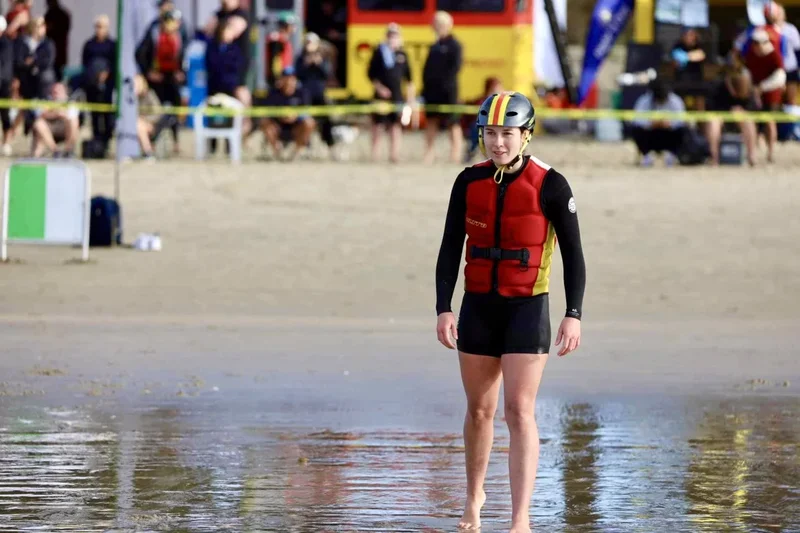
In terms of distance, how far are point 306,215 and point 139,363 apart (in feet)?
26.8

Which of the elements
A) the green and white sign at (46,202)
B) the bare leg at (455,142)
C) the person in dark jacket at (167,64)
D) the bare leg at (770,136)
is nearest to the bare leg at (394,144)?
the bare leg at (455,142)

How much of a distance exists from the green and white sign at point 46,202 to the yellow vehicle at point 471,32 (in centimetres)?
1626

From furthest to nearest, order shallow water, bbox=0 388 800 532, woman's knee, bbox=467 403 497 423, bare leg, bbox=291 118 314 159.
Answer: bare leg, bbox=291 118 314 159
shallow water, bbox=0 388 800 532
woman's knee, bbox=467 403 497 423

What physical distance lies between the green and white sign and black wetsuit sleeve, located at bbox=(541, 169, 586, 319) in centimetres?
905

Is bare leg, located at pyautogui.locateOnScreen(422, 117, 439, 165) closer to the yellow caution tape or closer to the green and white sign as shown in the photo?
the yellow caution tape

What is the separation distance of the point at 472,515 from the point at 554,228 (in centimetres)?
114

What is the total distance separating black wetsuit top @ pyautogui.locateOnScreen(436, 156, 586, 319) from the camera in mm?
6586

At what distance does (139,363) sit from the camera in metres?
11.0

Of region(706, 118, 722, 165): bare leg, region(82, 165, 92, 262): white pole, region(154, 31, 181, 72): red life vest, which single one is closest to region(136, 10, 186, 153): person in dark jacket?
region(154, 31, 181, 72): red life vest

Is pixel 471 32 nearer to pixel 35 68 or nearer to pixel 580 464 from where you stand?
pixel 35 68

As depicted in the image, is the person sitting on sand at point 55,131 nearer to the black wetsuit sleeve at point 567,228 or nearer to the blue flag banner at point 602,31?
the blue flag banner at point 602,31

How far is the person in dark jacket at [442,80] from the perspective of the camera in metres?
25.0

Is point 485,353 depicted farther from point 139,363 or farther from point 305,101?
point 305,101

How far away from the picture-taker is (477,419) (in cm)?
681
